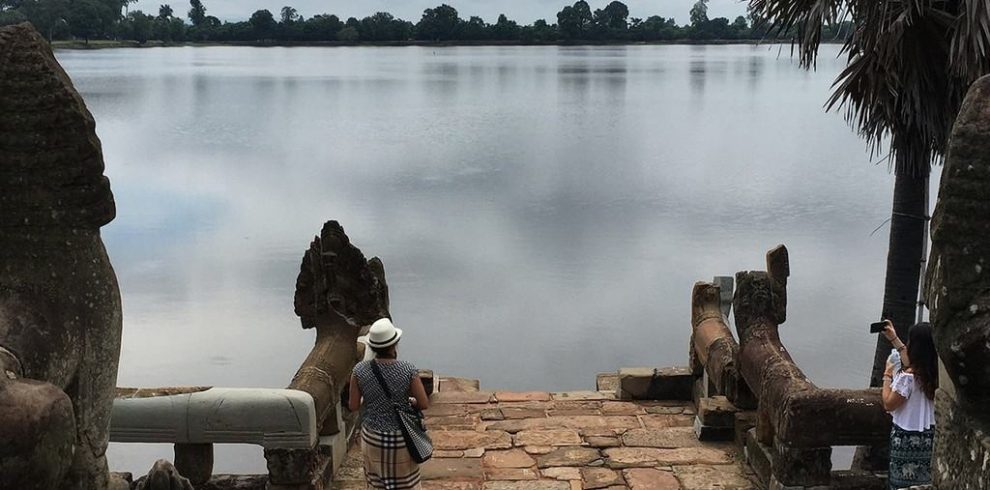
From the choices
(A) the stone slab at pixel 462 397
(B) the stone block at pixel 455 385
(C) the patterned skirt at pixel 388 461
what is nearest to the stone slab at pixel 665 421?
(A) the stone slab at pixel 462 397

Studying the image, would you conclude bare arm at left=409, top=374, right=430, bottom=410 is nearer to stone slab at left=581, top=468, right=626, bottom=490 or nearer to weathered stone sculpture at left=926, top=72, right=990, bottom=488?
stone slab at left=581, top=468, right=626, bottom=490

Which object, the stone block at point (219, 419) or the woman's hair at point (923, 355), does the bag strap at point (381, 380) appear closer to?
the stone block at point (219, 419)

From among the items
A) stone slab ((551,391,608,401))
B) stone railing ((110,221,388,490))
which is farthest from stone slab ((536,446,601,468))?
stone railing ((110,221,388,490))

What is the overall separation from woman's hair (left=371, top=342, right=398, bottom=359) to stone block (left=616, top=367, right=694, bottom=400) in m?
4.26

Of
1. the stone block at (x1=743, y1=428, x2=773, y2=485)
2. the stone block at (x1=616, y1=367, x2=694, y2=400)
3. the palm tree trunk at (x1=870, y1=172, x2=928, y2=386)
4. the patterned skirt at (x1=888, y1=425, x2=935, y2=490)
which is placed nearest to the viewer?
the patterned skirt at (x1=888, y1=425, x2=935, y2=490)

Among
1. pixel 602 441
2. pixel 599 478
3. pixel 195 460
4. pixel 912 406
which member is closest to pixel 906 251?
pixel 602 441

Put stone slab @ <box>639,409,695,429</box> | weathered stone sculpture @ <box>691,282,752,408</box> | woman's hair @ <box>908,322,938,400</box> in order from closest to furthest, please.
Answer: woman's hair @ <box>908,322,938,400</box>
weathered stone sculpture @ <box>691,282,752,408</box>
stone slab @ <box>639,409,695,429</box>

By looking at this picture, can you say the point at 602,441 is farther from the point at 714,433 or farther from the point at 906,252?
the point at 906,252

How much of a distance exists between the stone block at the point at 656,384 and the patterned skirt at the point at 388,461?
4.16 metres

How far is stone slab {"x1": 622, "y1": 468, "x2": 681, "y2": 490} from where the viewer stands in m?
6.76

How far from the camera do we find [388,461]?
199 inches

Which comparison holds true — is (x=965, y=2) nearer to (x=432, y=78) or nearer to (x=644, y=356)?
(x=644, y=356)

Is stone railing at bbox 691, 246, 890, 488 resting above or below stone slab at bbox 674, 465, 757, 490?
above

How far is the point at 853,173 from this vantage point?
3139 cm
